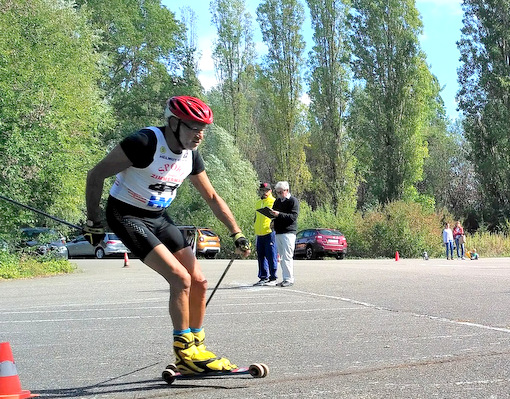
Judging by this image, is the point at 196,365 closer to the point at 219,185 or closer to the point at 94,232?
the point at 94,232

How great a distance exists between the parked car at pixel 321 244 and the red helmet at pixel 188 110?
27474mm

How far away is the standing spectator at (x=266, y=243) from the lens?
13000mm

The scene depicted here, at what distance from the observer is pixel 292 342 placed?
6324 mm

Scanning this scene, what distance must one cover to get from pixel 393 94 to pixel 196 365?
130 feet

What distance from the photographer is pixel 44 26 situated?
20297 mm

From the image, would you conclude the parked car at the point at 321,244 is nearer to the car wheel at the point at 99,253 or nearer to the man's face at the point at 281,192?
the car wheel at the point at 99,253

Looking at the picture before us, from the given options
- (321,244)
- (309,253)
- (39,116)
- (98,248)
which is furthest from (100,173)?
(98,248)

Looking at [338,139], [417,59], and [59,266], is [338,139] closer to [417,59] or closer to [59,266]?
[417,59]

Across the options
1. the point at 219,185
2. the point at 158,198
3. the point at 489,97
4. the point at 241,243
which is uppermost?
the point at 489,97

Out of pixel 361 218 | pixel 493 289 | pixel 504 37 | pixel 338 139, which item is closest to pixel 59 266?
pixel 493 289

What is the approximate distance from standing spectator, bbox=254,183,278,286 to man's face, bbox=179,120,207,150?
8038mm

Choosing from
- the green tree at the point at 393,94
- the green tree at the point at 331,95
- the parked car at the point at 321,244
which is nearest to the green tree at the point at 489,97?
the green tree at the point at 393,94

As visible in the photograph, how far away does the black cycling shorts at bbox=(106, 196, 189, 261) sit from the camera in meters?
4.72

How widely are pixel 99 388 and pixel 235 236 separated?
1.71m
